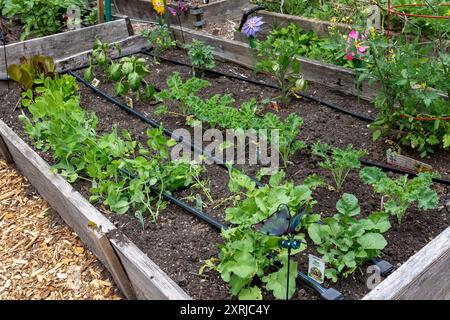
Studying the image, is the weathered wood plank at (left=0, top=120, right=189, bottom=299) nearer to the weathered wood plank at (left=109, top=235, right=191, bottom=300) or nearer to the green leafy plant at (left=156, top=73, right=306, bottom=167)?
the weathered wood plank at (left=109, top=235, right=191, bottom=300)

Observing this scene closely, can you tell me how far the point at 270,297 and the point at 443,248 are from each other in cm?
69

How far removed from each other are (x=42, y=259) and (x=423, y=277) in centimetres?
192

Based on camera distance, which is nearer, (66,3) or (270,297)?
(270,297)

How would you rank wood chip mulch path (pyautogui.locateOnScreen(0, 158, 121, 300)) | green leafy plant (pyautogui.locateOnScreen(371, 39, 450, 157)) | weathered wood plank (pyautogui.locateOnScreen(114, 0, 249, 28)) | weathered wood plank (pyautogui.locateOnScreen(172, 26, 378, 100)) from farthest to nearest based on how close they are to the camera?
weathered wood plank (pyautogui.locateOnScreen(114, 0, 249, 28)) → weathered wood plank (pyautogui.locateOnScreen(172, 26, 378, 100)) → green leafy plant (pyautogui.locateOnScreen(371, 39, 450, 157)) → wood chip mulch path (pyautogui.locateOnScreen(0, 158, 121, 300))

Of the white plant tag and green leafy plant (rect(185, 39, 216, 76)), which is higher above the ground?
green leafy plant (rect(185, 39, 216, 76))

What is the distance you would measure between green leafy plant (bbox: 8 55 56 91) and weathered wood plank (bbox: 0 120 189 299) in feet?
1.29

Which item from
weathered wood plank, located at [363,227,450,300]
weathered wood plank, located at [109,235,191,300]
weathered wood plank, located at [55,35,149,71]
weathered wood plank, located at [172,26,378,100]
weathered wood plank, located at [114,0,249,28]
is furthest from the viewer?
weathered wood plank, located at [114,0,249,28]

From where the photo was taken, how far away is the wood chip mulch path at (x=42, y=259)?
2602mm

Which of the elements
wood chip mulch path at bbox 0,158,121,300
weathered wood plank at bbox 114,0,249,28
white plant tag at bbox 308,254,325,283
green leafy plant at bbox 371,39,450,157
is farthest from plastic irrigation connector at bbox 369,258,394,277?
weathered wood plank at bbox 114,0,249,28

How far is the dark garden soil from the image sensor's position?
7.17 feet

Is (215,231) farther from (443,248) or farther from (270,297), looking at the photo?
(443,248)

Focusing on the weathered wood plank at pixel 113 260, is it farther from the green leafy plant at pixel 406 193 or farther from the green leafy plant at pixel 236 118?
the green leafy plant at pixel 406 193
